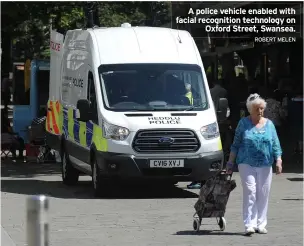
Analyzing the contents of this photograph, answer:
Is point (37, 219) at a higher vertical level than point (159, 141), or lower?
higher

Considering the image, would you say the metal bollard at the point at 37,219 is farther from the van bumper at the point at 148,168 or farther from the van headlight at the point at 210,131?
the van headlight at the point at 210,131

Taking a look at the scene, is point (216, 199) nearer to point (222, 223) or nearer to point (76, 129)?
point (222, 223)

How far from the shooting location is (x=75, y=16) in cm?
3195

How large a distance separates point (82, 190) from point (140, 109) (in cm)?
205

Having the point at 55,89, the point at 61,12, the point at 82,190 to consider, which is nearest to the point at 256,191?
the point at 82,190

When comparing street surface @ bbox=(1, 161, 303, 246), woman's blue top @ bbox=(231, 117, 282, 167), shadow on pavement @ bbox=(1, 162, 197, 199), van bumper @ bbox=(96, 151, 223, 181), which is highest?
woman's blue top @ bbox=(231, 117, 282, 167)

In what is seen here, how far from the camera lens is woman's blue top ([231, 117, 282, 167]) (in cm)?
1050

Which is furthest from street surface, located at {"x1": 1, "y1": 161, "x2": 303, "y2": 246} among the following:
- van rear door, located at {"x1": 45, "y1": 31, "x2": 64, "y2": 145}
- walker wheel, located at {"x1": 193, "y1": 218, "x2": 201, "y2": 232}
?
van rear door, located at {"x1": 45, "y1": 31, "x2": 64, "y2": 145}

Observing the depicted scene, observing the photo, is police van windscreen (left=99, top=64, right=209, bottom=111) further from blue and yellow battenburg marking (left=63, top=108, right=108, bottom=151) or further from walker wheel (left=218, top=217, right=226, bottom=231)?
walker wheel (left=218, top=217, right=226, bottom=231)

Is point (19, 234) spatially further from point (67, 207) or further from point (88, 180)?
point (88, 180)

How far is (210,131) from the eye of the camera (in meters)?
14.5

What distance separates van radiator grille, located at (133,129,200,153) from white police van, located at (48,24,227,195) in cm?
1

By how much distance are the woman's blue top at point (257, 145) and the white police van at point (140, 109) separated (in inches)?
144

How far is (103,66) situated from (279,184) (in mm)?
3868
